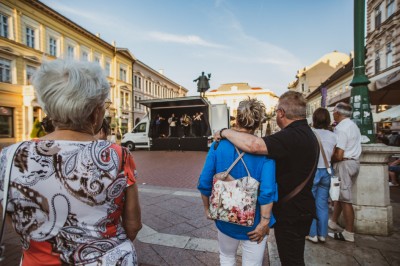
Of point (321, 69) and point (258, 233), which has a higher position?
point (321, 69)

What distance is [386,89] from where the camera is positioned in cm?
641

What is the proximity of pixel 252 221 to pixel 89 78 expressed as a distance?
52.4 inches

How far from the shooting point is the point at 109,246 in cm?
113

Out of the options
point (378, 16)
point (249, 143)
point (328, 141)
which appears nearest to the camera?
point (249, 143)

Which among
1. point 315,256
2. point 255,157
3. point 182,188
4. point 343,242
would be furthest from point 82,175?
point 182,188

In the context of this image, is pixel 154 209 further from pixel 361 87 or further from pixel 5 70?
pixel 5 70

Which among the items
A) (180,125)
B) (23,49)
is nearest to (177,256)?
(180,125)

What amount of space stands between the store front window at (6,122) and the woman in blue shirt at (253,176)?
24731mm

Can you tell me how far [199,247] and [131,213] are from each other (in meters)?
2.19

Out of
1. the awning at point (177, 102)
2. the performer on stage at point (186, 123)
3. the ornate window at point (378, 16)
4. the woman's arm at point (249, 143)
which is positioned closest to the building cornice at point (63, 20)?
the awning at point (177, 102)

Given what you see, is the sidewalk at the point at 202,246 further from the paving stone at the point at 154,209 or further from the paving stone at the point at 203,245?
the paving stone at the point at 154,209

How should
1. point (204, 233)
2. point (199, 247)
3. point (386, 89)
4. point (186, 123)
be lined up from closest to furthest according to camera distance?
point (199, 247), point (204, 233), point (386, 89), point (186, 123)

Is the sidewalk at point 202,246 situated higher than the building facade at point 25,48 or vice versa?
the building facade at point 25,48

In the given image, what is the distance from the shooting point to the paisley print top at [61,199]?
1.07m
